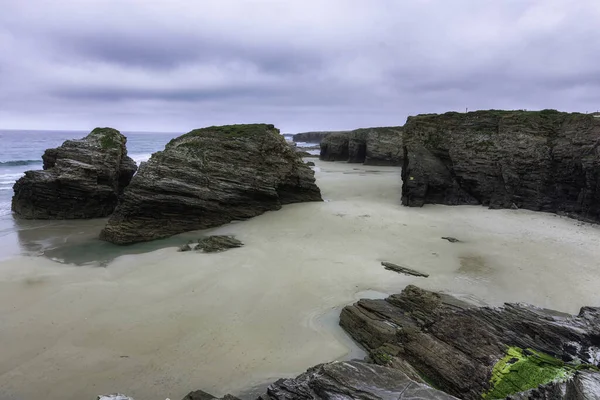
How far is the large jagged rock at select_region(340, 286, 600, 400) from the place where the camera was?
576cm

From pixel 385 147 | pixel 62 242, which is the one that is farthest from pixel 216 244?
pixel 385 147

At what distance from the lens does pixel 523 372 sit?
581cm

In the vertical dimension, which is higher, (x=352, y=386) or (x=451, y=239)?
(x=352, y=386)

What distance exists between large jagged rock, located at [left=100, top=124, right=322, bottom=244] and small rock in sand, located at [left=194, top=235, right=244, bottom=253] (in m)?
2.64

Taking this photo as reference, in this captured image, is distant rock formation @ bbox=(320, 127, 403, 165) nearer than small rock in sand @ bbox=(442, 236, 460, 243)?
No

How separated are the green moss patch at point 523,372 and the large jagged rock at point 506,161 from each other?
17.9 metres

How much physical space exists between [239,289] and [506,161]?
63.4 ft

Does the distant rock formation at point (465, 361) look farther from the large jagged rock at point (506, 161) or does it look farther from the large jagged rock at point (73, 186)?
the large jagged rock at point (73, 186)

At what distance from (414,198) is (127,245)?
17.5m

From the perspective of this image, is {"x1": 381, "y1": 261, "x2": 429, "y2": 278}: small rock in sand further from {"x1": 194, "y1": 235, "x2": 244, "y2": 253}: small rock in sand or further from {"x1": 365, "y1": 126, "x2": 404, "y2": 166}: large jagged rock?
{"x1": 365, "y1": 126, "x2": 404, "y2": 166}: large jagged rock

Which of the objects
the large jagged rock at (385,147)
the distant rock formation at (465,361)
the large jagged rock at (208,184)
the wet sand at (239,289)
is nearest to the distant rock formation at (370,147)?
the large jagged rock at (385,147)

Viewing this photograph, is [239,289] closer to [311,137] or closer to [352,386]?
[352,386]

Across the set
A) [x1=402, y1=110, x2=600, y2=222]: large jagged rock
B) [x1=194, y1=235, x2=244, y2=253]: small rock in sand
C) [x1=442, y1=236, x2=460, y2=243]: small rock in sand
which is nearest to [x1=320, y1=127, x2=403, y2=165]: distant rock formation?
[x1=402, y1=110, x2=600, y2=222]: large jagged rock

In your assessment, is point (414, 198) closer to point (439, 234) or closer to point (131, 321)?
point (439, 234)
